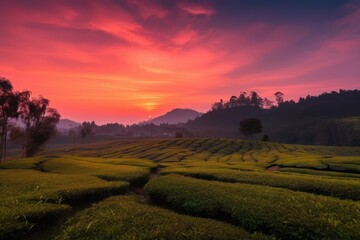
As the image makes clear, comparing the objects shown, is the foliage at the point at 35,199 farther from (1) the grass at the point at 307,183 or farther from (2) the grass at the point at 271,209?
(1) the grass at the point at 307,183

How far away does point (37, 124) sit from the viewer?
239 ft

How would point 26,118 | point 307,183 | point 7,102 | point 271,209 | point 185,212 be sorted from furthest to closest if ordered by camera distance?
point 26,118
point 7,102
point 307,183
point 185,212
point 271,209

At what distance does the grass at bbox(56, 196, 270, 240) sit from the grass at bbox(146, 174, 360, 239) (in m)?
1.49

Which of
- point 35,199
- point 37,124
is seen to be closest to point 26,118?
point 37,124

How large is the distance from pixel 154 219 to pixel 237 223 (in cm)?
469

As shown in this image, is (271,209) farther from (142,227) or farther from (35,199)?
(35,199)

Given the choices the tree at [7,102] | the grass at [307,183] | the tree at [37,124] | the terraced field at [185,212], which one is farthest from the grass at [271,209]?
the tree at [37,124]

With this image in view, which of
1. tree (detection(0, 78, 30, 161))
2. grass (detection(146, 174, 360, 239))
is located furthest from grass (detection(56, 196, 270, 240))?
tree (detection(0, 78, 30, 161))

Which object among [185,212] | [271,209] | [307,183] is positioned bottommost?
[185,212]

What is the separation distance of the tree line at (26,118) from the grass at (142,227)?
169ft

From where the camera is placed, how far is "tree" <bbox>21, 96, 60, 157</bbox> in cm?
6750

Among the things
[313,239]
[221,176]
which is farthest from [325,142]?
[313,239]

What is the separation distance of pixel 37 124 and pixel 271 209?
254 ft

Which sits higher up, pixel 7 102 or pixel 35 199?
pixel 7 102
